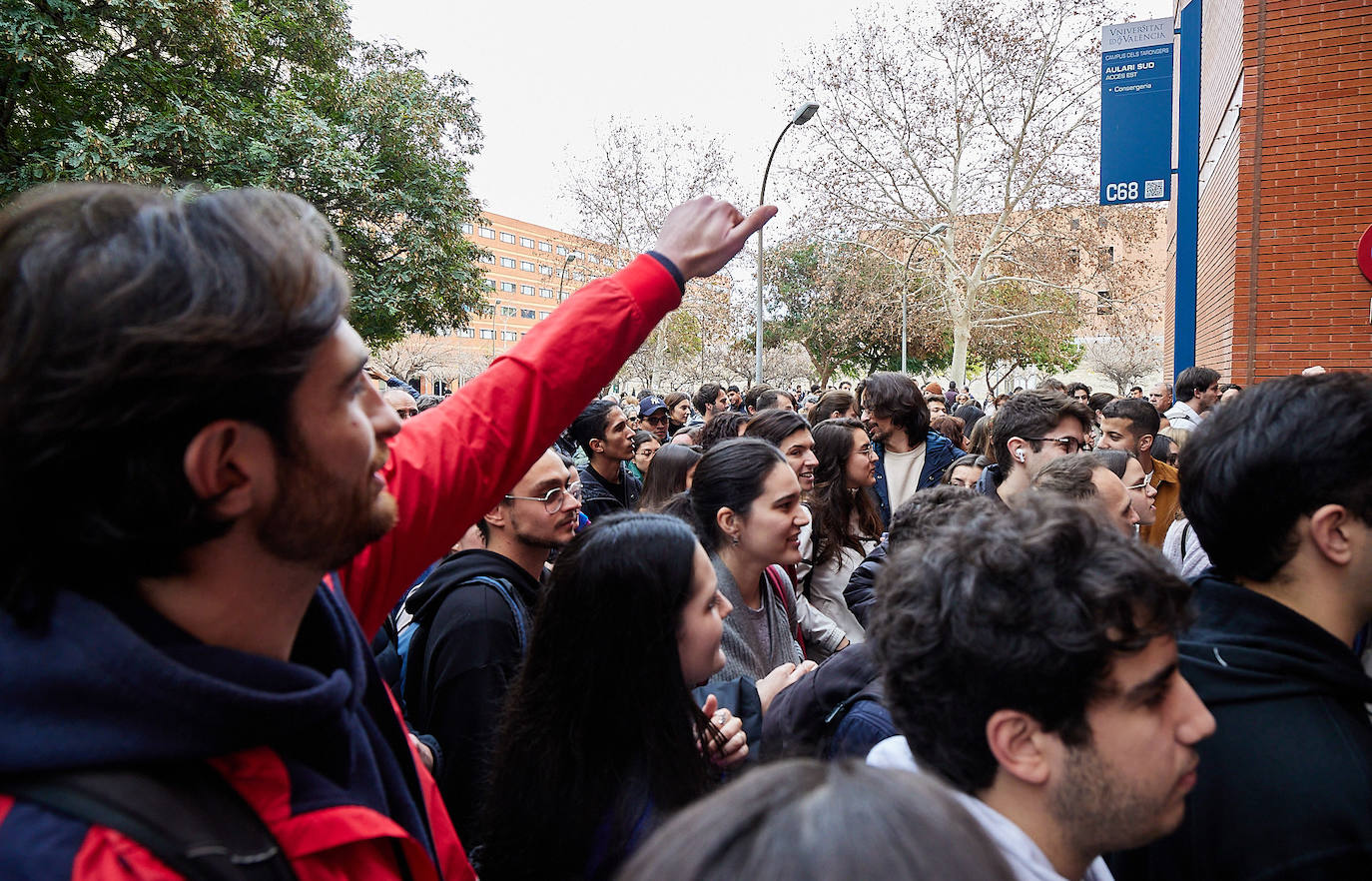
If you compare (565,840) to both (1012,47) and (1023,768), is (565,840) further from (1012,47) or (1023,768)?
(1012,47)

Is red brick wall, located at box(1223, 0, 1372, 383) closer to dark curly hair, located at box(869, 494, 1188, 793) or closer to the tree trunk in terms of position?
dark curly hair, located at box(869, 494, 1188, 793)

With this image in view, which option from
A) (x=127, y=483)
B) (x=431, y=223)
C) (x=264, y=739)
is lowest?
(x=264, y=739)

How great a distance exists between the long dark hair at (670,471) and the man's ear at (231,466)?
4.16 m

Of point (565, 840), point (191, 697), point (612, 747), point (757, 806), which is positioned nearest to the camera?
point (757, 806)

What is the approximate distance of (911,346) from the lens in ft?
129

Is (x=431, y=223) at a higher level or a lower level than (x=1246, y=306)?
higher

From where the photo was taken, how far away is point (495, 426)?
172 cm

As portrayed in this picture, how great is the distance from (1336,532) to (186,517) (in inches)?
82.5

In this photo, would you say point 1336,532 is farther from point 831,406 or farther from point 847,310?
point 847,310

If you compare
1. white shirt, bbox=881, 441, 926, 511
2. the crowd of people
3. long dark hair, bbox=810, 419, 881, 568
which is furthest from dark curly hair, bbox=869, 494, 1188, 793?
white shirt, bbox=881, 441, 926, 511

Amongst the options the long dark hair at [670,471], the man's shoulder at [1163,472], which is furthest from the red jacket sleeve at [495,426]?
the man's shoulder at [1163,472]

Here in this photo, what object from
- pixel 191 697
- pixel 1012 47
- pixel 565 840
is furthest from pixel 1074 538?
pixel 1012 47

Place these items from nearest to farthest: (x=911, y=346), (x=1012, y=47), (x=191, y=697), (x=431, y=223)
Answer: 1. (x=191, y=697)
2. (x=431, y=223)
3. (x=1012, y=47)
4. (x=911, y=346)

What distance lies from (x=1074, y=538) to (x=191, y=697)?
137 cm
